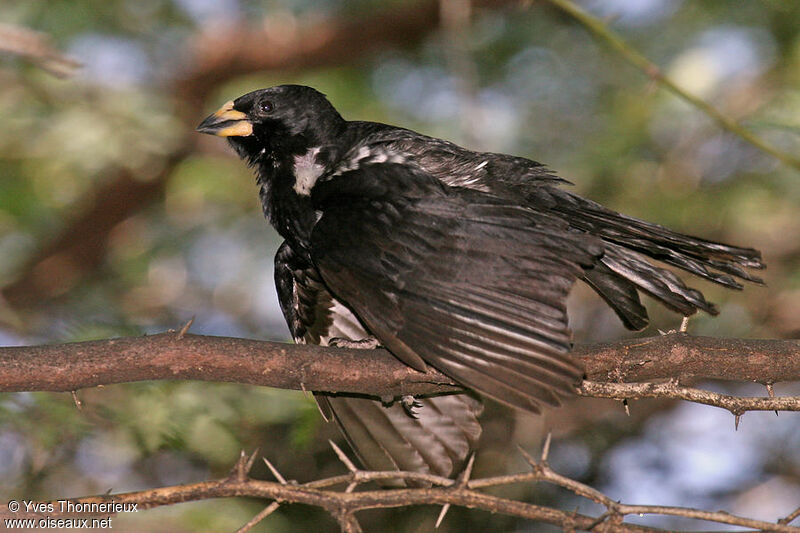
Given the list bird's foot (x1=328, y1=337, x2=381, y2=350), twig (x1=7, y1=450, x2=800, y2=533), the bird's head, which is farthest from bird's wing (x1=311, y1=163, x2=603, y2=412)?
the bird's head

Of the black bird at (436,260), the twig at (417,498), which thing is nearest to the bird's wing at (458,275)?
the black bird at (436,260)

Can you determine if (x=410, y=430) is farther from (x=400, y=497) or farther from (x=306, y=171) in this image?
(x=400, y=497)

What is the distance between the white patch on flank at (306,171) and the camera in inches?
164

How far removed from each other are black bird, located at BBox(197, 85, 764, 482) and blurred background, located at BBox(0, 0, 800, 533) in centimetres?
96

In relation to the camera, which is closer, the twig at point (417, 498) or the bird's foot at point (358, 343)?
the twig at point (417, 498)

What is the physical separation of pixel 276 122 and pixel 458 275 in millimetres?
1434

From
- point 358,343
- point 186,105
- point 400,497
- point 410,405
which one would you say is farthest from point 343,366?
point 186,105

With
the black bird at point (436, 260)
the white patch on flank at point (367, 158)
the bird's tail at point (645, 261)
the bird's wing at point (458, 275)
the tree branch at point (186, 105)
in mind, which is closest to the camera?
the bird's wing at point (458, 275)

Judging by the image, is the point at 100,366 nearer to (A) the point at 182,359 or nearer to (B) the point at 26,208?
(A) the point at 182,359

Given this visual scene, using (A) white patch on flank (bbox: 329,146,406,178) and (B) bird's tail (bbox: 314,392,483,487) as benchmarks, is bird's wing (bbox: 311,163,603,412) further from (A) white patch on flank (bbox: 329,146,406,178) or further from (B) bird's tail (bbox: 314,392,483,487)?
(B) bird's tail (bbox: 314,392,483,487)

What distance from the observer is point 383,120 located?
23.0 feet

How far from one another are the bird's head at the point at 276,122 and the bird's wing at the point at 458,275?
62 centimetres

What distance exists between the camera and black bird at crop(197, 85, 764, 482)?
327cm

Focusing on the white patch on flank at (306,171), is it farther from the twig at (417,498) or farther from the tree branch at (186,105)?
the tree branch at (186,105)
